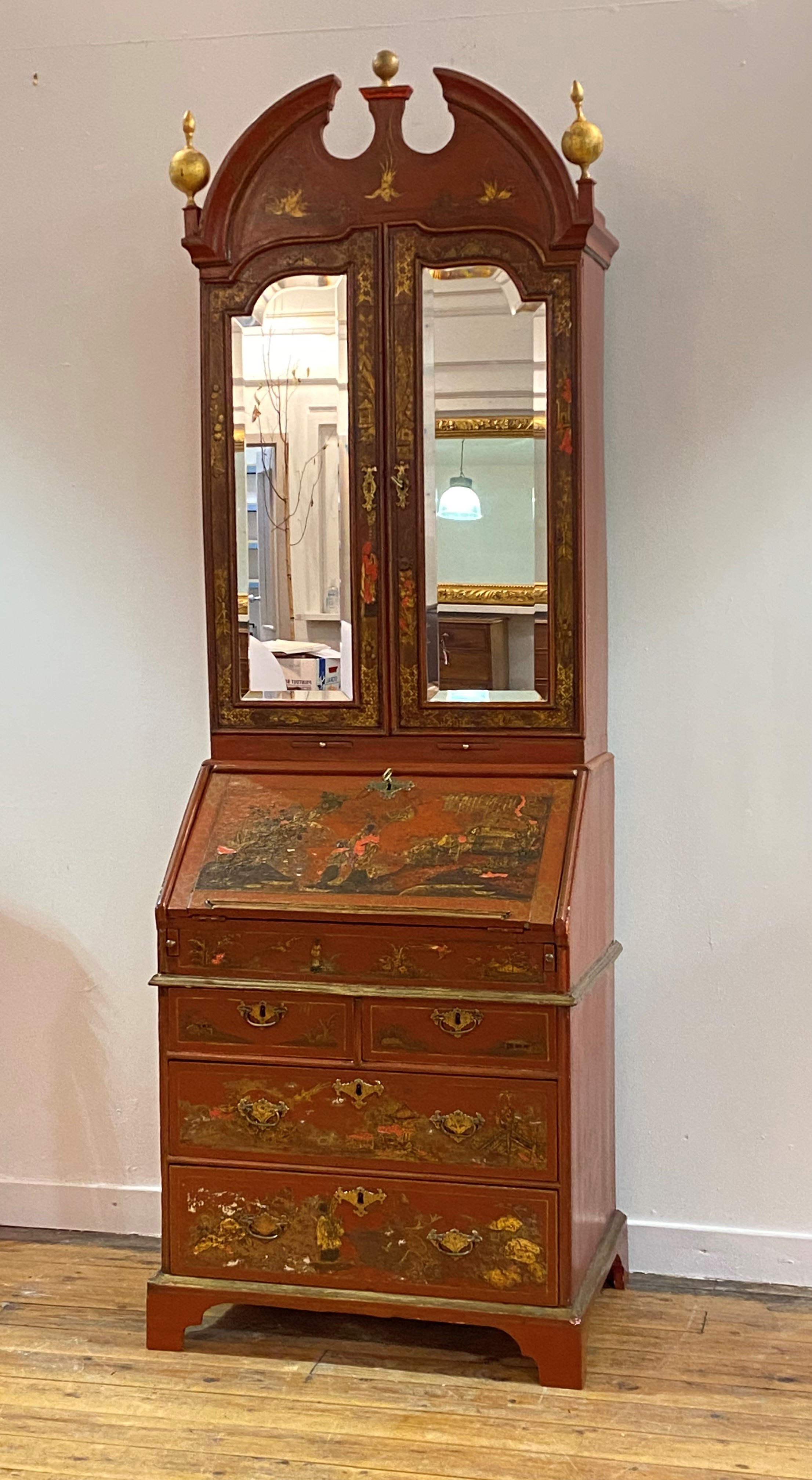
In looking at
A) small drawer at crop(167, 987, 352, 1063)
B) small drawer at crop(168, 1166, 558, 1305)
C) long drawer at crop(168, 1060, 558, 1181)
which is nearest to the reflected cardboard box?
small drawer at crop(167, 987, 352, 1063)

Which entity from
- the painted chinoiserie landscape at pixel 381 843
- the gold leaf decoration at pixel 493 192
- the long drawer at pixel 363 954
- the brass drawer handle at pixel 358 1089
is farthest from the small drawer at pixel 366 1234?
the gold leaf decoration at pixel 493 192

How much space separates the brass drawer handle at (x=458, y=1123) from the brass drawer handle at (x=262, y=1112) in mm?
309

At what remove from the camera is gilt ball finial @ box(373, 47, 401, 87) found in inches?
119

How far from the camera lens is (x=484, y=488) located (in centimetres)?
310

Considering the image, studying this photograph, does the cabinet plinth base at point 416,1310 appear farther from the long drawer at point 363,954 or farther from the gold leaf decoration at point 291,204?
the gold leaf decoration at point 291,204

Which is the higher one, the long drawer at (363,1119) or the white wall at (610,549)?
the white wall at (610,549)

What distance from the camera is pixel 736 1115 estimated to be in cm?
344

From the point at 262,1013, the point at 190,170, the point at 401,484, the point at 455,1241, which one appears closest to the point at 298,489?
the point at 401,484

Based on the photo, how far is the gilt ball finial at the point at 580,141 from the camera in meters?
2.95

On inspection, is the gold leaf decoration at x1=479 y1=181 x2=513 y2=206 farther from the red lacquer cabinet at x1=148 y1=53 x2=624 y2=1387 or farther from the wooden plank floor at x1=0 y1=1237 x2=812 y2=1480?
the wooden plank floor at x1=0 y1=1237 x2=812 y2=1480

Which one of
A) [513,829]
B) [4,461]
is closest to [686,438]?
[513,829]

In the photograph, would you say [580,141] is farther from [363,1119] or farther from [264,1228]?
[264,1228]

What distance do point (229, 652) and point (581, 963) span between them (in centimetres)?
99

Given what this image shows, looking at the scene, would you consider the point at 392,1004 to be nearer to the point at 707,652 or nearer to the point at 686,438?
the point at 707,652
